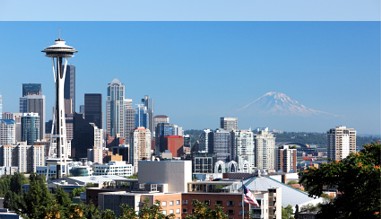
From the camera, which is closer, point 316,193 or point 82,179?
point 316,193

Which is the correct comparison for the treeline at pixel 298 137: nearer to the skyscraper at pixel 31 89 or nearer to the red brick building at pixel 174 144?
the red brick building at pixel 174 144

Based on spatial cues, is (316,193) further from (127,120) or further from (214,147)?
(127,120)

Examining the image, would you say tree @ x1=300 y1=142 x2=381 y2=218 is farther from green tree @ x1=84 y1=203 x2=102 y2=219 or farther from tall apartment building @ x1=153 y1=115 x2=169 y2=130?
tall apartment building @ x1=153 y1=115 x2=169 y2=130

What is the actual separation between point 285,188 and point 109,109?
43005 millimetres

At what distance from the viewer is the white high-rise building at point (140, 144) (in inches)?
1742

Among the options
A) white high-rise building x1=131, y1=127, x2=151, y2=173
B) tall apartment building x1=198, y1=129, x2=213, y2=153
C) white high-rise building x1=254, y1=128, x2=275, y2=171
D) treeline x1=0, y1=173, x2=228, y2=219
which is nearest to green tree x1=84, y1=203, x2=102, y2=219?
treeline x1=0, y1=173, x2=228, y2=219

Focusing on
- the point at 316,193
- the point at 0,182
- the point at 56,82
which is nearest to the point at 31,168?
the point at 56,82

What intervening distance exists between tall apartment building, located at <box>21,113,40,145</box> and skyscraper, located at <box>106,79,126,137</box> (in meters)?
6.97

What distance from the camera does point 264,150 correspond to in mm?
46219

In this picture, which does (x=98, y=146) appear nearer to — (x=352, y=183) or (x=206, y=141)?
(x=206, y=141)

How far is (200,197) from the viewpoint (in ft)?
41.3

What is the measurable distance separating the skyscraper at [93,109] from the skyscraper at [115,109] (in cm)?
166

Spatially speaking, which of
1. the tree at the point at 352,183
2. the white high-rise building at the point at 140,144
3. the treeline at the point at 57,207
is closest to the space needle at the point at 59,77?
the treeline at the point at 57,207

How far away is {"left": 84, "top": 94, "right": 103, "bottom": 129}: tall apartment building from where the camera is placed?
55.1 metres
